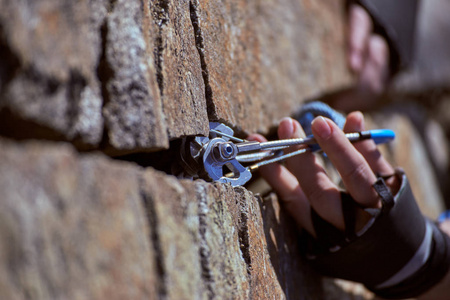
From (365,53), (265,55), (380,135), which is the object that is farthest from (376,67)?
(380,135)

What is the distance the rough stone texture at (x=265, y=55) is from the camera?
0.71m

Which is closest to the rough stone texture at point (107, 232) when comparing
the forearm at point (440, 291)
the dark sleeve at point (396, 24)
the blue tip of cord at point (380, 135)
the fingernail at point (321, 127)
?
the fingernail at point (321, 127)

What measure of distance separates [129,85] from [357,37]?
49.4 inches

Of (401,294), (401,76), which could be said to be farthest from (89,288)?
(401,76)

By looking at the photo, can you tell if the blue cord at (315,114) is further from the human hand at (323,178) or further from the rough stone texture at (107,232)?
the rough stone texture at (107,232)

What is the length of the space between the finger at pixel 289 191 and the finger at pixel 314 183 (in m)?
0.02

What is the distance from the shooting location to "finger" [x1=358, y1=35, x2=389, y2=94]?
1.64 metres

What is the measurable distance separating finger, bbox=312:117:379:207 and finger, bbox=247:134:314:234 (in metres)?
0.08

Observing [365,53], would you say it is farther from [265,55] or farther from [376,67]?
[265,55]

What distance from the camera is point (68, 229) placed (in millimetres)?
345

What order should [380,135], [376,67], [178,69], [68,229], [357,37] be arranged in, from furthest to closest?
1. [376,67]
2. [357,37]
3. [380,135]
4. [178,69]
5. [68,229]

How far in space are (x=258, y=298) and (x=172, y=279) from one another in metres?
0.22

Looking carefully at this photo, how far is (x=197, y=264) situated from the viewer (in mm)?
481

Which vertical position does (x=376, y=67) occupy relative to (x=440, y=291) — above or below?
above
